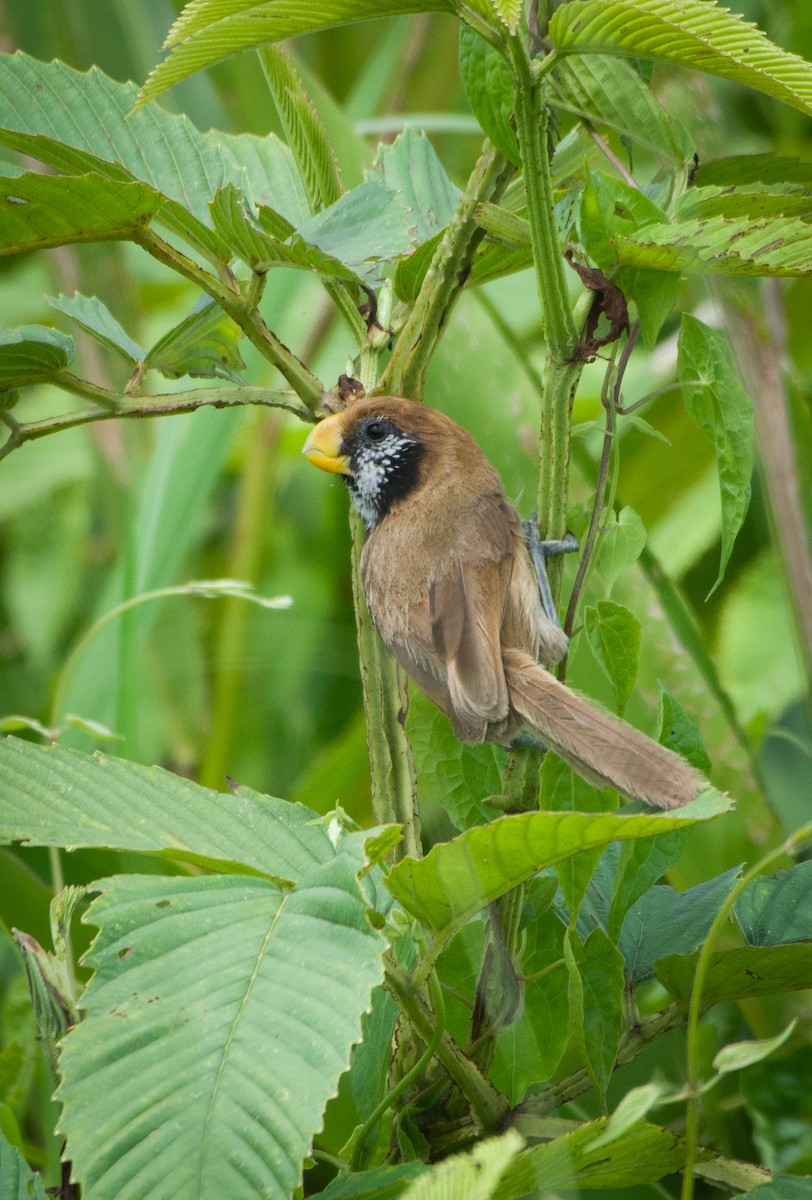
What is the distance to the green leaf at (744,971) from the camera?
1.09 meters

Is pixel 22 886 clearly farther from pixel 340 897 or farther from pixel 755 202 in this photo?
pixel 755 202

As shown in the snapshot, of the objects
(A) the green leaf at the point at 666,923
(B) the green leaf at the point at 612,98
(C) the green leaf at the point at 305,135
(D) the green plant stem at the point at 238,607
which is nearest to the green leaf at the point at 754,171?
(B) the green leaf at the point at 612,98

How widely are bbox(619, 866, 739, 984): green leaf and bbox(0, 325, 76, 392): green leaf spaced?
82 cm

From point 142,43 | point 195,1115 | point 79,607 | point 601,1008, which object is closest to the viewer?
point 195,1115

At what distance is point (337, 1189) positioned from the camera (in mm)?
994

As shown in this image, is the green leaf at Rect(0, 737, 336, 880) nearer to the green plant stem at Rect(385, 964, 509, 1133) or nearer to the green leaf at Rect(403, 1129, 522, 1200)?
the green plant stem at Rect(385, 964, 509, 1133)

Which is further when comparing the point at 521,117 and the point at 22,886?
the point at 22,886

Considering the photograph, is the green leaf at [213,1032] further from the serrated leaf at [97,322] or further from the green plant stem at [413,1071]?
the serrated leaf at [97,322]

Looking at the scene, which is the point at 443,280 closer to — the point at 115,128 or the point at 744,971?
the point at 115,128

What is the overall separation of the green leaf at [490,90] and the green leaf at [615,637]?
1.38 ft

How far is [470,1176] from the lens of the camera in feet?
2.43

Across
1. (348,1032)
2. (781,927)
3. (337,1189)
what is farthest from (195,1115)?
(781,927)

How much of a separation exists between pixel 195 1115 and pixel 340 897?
0.18 m

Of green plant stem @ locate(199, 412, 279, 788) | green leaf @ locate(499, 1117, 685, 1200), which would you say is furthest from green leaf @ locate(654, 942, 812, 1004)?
green plant stem @ locate(199, 412, 279, 788)
